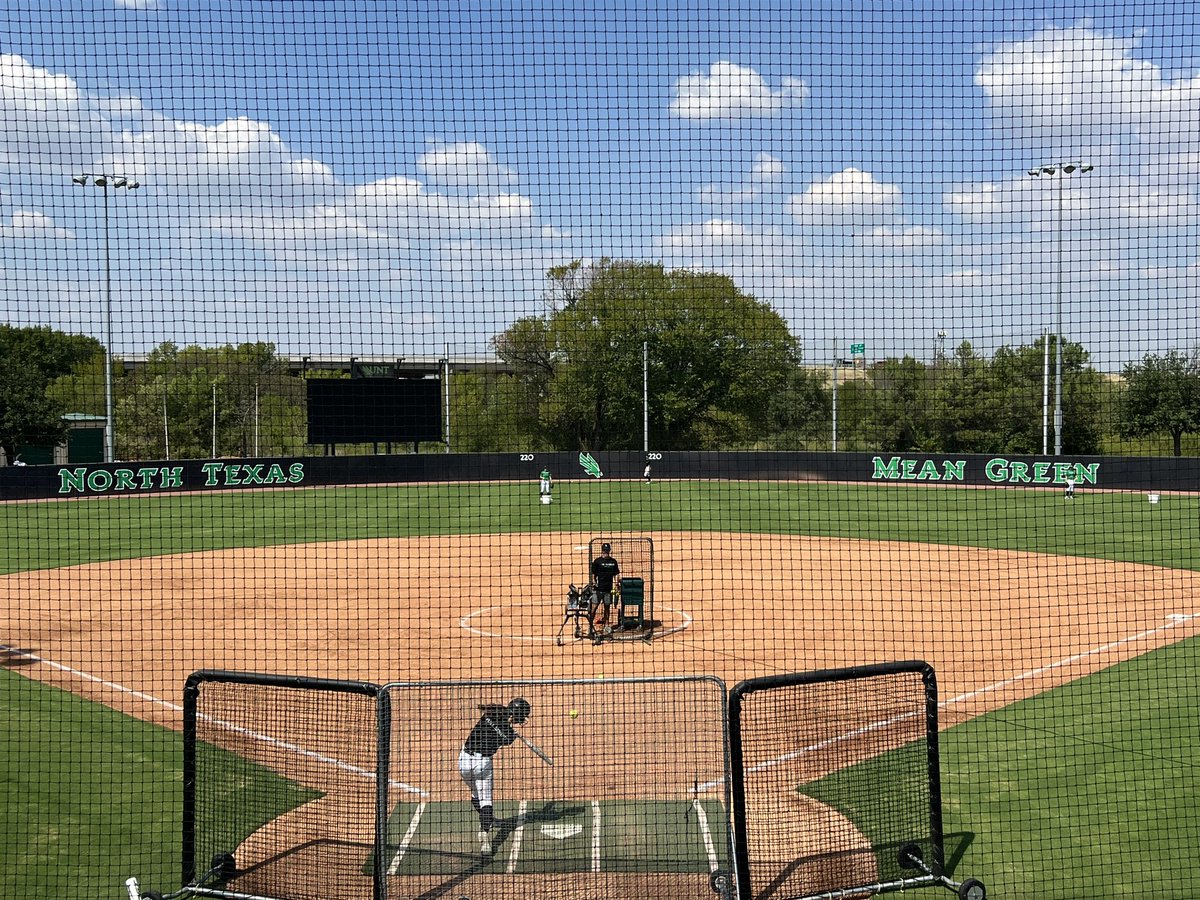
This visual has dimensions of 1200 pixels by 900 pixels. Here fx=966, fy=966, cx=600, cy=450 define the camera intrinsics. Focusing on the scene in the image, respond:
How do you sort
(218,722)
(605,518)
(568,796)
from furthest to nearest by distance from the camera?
(605,518) → (218,722) → (568,796)

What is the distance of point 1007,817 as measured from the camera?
7801 mm

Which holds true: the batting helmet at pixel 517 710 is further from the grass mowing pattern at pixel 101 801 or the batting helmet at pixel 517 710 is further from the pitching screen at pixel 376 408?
the pitching screen at pixel 376 408

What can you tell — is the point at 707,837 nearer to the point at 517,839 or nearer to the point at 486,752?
the point at 517,839

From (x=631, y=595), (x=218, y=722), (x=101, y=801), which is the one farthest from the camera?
(x=631, y=595)

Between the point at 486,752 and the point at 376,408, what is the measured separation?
26339 millimetres

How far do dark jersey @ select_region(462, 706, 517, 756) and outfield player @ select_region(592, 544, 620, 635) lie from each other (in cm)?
640

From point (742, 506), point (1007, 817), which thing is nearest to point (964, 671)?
point (1007, 817)

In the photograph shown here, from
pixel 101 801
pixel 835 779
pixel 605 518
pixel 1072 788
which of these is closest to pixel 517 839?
pixel 835 779

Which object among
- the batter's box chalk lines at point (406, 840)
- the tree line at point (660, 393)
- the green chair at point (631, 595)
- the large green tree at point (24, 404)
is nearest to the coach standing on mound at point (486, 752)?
the batter's box chalk lines at point (406, 840)

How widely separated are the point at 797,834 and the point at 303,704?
202 inches

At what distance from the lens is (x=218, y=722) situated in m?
9.79

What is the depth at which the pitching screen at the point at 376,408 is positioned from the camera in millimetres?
32125

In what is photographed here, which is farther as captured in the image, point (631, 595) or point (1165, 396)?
point (1165, 396)

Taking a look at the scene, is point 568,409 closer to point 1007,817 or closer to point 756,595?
point 756,595
